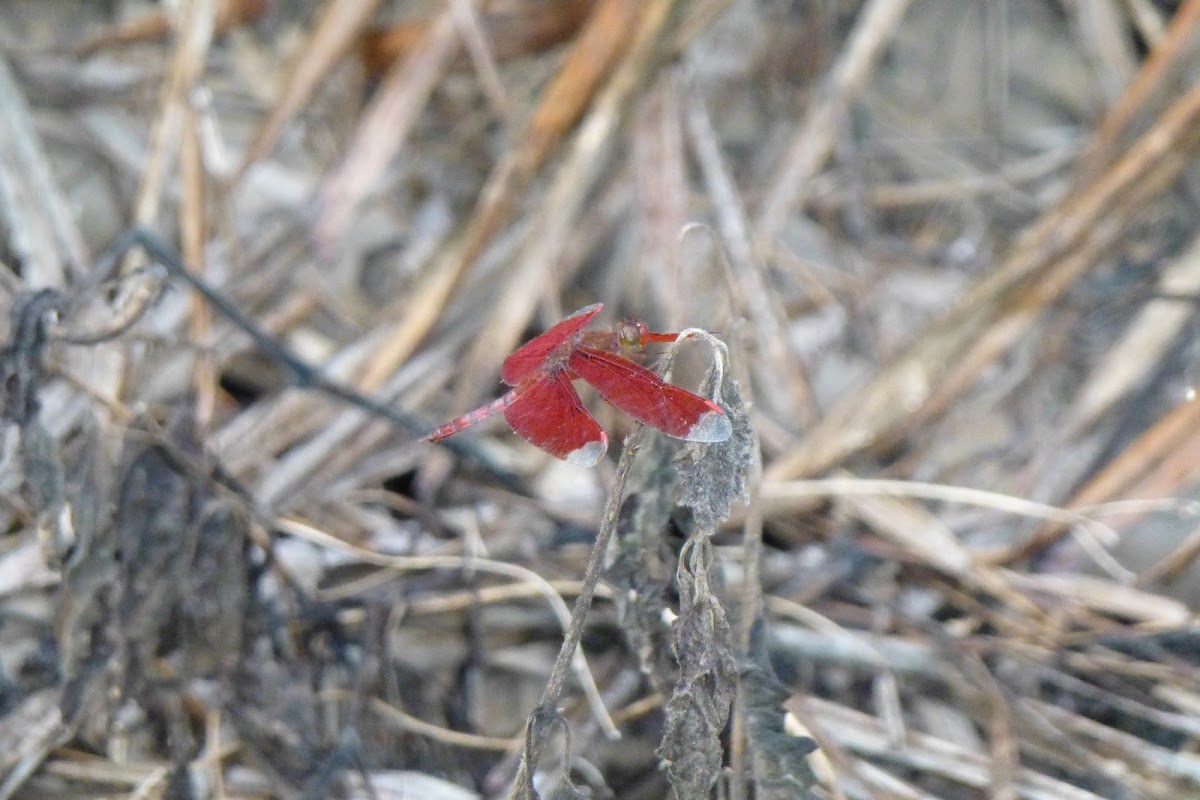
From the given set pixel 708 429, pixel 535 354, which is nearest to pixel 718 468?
pixel 708 429

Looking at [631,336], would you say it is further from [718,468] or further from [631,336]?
[718,468]

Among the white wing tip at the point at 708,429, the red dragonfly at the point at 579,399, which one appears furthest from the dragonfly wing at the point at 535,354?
the white wing tip at the point at 708,429

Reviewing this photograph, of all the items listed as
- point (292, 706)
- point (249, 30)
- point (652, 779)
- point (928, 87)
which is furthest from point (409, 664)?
point (928, 87)

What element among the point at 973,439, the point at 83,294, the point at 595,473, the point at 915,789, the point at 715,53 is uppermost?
the point at 715,53

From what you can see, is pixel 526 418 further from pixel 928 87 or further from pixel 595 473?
pixel 928 87

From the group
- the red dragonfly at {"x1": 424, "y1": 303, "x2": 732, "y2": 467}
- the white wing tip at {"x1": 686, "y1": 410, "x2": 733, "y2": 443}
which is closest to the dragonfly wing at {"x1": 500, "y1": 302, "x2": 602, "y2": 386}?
the red dragonfly at {"x1": 424, "y1": 303, "x2": 732, "y2": 467}

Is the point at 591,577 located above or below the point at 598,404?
below
